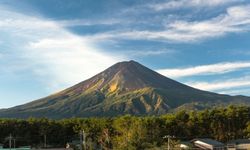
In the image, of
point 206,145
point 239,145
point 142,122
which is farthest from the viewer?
point 239,145

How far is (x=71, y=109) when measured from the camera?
191000 mm

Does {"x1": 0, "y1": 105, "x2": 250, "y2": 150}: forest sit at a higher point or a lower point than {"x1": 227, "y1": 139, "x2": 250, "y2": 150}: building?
higher

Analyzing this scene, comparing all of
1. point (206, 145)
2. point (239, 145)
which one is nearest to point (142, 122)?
point (206, 145)

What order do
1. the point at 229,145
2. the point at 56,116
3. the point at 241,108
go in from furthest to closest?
the point at 56,116 < the point at 241,108 < the point at 229,145

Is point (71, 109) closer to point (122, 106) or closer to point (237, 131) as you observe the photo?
point (122, 106)

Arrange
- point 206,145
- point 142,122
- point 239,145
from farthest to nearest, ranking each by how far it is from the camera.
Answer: point 239,145 < point 142,122 < point 206,145

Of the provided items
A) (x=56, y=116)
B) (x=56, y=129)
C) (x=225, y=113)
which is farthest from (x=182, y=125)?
(x=56, y=116)

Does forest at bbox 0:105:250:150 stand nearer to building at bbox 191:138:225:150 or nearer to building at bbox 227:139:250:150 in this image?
building at bbox 191:138:225:150

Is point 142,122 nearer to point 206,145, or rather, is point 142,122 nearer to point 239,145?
point 206,145

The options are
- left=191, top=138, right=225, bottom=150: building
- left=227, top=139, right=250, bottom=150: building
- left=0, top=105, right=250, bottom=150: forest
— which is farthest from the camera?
left=0, top=105, right=250, bottom=150: forest

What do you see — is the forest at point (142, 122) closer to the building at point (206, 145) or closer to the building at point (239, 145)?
the building at point (206, 145)

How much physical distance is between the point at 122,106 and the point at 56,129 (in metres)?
121

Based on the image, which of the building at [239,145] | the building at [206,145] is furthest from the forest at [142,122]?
the building at [239,145]

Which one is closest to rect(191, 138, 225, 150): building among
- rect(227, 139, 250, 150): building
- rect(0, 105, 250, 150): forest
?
rect(227, 139, 250, 150): building
